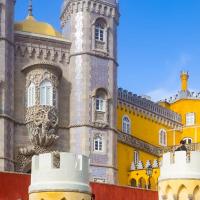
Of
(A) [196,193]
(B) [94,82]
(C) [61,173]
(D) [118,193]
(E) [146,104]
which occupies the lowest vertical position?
(A) [196,193]

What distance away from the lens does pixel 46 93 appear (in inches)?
1781

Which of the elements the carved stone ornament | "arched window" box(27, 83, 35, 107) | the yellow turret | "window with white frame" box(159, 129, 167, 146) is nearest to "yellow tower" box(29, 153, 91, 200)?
the carved stone ornament

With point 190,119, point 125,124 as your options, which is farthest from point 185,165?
point 190,119

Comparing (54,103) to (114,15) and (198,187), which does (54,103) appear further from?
(198,187)

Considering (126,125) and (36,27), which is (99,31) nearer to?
(36,27)

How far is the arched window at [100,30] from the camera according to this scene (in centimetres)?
4725

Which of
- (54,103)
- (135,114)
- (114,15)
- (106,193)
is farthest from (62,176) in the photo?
(135,114)

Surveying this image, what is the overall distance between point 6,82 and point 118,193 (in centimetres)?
1290

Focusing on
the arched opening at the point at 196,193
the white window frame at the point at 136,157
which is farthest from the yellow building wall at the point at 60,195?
the white window frame at the point at 136,157

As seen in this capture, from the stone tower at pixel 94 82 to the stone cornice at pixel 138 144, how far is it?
18.7 feet

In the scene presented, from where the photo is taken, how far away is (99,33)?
47312 millimetres

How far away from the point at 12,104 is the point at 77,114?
153 inches

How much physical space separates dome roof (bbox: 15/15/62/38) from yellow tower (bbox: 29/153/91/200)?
75.6 feet

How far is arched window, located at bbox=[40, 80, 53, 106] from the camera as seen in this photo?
45.1m
